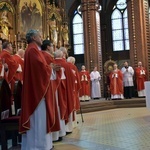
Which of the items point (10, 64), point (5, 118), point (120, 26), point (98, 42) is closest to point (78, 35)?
point (120, 26)

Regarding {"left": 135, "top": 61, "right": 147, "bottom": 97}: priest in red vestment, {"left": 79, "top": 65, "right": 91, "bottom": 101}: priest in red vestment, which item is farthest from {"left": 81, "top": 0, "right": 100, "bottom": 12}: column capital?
{"left": 135, "top": 61, "right": 147, "bottom": 97}: priest in red vestment

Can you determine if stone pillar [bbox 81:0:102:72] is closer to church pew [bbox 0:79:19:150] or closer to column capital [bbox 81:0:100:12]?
column capital [bbox 81:0:100:12]

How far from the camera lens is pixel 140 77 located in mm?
15383

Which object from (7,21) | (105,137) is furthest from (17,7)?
(105,137)

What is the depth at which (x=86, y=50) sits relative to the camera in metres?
18.1

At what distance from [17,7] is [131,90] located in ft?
28.8

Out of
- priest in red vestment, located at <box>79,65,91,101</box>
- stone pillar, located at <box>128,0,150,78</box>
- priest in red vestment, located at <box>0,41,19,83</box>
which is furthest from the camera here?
priest in red vestment, located at <box>79,65,91,101</box>

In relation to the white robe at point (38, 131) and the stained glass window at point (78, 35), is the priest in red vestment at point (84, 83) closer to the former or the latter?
the stained glass window at point (78, 35)

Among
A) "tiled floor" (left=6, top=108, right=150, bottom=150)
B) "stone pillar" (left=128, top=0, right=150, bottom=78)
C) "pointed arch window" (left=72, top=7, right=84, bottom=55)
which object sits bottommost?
"tiled floor" (left=6, top=108, right=150, bottom=150)

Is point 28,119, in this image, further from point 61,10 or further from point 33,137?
point 61,10

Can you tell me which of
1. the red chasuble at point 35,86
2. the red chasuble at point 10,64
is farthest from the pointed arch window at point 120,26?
the red chasuble at point 35,86

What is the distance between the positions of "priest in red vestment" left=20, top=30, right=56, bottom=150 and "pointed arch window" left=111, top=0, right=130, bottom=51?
2176 centimetres

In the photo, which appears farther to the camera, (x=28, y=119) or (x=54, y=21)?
(x=54, y=21)

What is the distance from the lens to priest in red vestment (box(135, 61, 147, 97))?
15.4 metres
